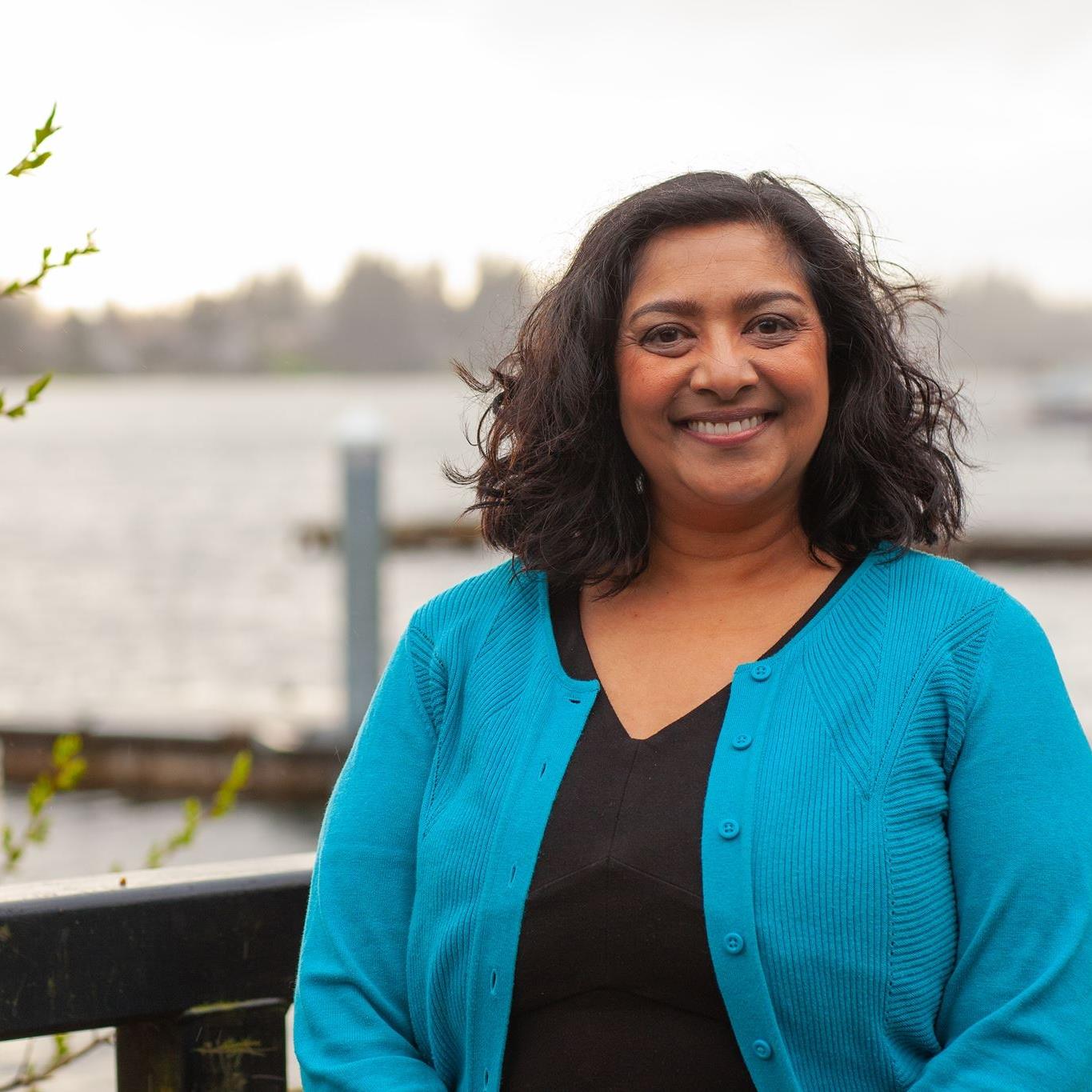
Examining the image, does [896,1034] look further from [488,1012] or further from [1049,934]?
[488,1012]

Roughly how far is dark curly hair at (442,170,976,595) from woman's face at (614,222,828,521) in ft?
0.14

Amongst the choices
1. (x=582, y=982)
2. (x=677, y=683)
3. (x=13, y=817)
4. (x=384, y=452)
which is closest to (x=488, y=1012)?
(x=582, y=982)

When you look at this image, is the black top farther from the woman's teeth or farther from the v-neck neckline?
the woman's teeth

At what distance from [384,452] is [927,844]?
6641 millimetres

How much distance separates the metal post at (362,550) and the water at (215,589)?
0.46 metres

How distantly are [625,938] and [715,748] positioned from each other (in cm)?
25

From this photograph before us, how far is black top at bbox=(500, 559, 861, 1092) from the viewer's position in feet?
5.85

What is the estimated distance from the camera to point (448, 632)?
2080mm

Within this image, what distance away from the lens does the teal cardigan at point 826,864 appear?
1.70m

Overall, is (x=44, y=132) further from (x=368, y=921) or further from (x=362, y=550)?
(x=362, y=550)

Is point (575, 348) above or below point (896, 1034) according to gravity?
above

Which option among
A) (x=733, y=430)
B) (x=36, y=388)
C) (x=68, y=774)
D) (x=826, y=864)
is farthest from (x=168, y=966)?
(x=733, y=430)

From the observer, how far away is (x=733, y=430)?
A: 6.53ft

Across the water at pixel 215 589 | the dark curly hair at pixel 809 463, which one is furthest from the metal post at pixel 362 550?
the dark curly hair at pixel 809 463
